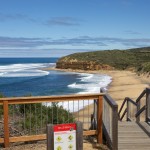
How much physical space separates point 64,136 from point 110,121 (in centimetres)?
261

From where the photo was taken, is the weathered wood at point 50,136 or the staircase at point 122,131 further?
the staircase at point 122,131

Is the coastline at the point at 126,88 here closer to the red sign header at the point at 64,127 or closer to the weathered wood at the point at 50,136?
the red sign header at the point at 64,127

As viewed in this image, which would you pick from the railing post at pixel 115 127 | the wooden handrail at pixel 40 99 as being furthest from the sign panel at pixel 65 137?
the wooden handrail at pixel 40 99

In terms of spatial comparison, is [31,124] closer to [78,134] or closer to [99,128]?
[99,128]

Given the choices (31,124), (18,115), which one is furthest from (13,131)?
(18,115)

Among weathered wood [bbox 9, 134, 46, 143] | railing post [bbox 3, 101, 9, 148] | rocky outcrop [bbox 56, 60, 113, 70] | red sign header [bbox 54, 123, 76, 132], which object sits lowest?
rocky outcrop [bbox 56, 60, 113, 70]

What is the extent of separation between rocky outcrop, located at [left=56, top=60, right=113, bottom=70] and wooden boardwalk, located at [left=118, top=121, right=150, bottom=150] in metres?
81.7

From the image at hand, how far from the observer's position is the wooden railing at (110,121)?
274 inches

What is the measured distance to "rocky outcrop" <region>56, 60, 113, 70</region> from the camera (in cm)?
9153

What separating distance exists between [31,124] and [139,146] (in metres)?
2.84

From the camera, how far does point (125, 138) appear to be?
8.27 metres

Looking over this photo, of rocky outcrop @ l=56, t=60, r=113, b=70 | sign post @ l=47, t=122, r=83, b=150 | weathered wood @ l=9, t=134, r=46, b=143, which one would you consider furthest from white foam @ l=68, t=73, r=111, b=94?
rocky outcrop @ l=56, t=60, r=113, b=70

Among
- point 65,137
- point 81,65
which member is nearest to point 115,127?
point 65,137

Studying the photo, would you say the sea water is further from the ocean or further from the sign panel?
the sign panel
